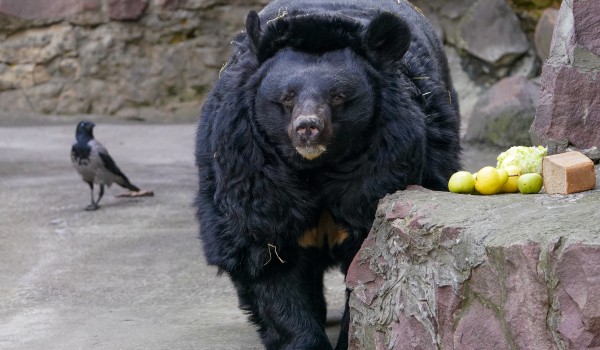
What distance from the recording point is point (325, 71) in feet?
14.6

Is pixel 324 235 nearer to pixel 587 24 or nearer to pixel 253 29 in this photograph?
pixel 253 29

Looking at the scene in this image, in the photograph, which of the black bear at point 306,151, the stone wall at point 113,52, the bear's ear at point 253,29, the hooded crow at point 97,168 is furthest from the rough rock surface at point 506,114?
the bear's ear at point 253,29

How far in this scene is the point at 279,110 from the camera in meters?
4.45

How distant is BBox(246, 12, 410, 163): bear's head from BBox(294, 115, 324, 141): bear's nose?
0.43ft

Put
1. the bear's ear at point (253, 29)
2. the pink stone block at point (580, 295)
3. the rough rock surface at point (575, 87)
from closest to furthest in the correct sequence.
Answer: the pink stone block at point (580, 295)
the bear's ear at point (253, 29)
the rough rock surface at point (575, 87)

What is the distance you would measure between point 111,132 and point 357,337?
809cm

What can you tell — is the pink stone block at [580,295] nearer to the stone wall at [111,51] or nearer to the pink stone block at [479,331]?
the pink stone block at [479,331]

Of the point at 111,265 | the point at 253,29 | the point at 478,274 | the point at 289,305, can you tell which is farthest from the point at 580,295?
the point at 111,265

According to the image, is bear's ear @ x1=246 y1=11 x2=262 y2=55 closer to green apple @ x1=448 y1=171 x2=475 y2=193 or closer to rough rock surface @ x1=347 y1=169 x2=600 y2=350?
rough rock surface @ x1=347 y1=169 x2=600 y2=350

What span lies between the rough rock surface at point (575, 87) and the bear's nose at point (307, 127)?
3.81ft

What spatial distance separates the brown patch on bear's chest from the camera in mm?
4684

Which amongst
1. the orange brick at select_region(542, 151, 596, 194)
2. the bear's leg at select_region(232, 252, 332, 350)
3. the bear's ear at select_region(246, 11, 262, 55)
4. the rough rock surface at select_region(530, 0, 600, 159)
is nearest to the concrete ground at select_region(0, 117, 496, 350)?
the bear's leg at select_region(232, 252, 332, 350)

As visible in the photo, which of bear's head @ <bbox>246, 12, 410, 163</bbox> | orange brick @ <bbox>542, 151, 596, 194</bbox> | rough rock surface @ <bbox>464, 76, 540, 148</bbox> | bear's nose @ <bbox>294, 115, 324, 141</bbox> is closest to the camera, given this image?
orange brick @ <bbox>542, 151, 596, 194</bbox>

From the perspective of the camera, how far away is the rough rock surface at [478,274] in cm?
330
